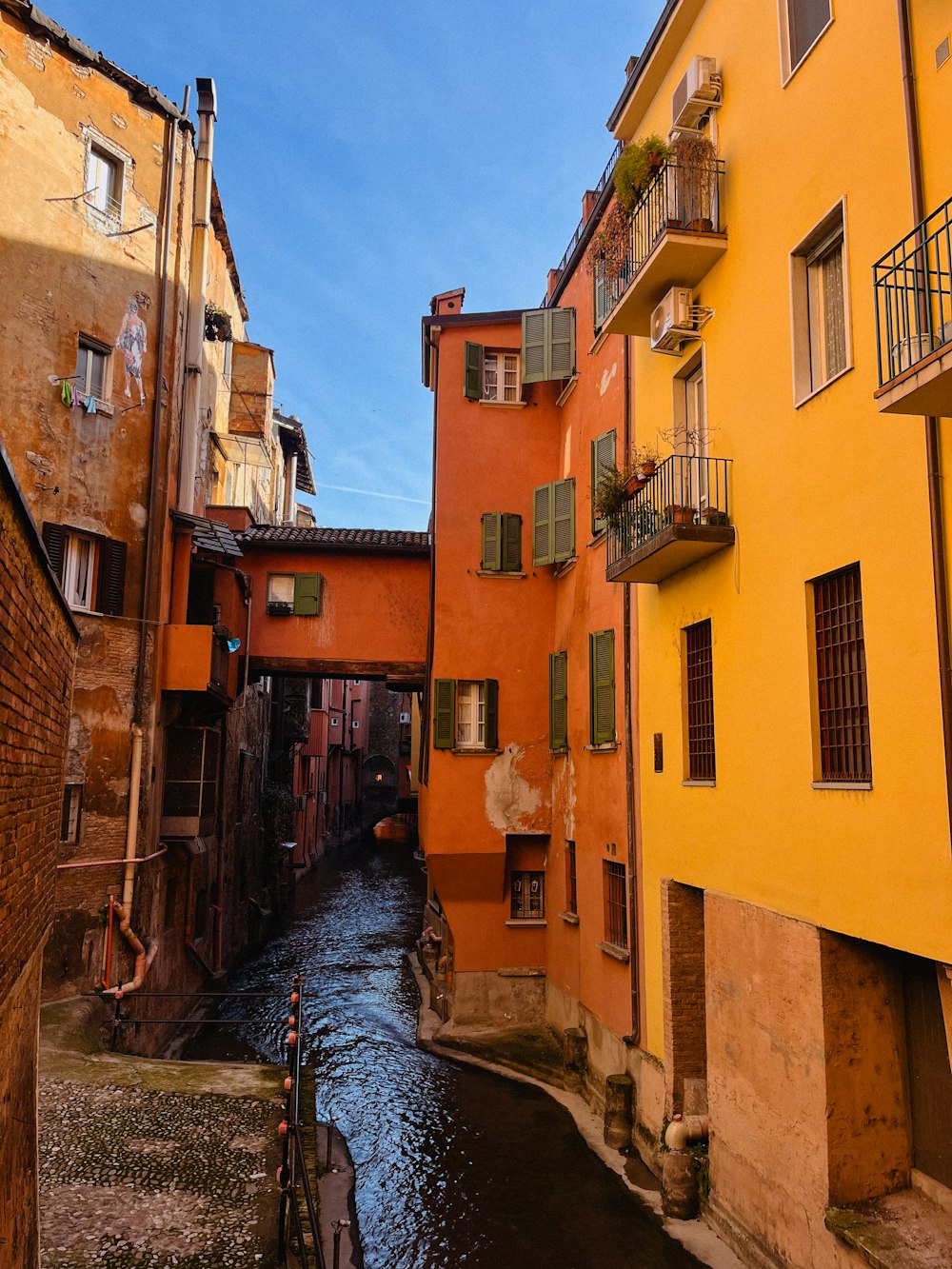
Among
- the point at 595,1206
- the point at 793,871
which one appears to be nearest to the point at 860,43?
the point at 793,871

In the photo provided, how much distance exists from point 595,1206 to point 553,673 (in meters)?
8.94

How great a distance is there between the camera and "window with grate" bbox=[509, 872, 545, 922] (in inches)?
685

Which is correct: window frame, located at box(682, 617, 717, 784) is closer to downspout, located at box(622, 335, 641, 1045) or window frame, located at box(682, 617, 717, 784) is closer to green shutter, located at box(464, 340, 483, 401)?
downspout, located at box(622, 335, 641, 1045)

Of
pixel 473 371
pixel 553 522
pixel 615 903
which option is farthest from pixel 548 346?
pixel 615 903

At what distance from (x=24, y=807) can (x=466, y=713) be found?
1263 cm

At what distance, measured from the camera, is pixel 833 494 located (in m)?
7.86

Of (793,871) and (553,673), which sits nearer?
(793,871)

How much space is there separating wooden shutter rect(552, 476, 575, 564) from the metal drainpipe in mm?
10096

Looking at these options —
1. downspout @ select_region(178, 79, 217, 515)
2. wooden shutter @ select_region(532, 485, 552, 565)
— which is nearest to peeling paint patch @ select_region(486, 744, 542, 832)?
wooden shutter @ select_region(532, 485, 552, 565)

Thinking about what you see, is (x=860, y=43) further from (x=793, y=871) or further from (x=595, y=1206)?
(x=595, y=1206)

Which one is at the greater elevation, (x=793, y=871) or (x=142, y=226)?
(x=142, y=226)

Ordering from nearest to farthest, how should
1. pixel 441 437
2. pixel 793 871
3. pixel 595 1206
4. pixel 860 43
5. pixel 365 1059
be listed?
pixel 860 43 < pixel 793 871 < pixel 595 1206 < pixel 365 1059 < pixel 441 437

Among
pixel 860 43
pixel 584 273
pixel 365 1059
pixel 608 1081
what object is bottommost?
pixel 365 1059

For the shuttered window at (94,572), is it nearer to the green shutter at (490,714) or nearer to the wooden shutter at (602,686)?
the green shutter at (490,714)
